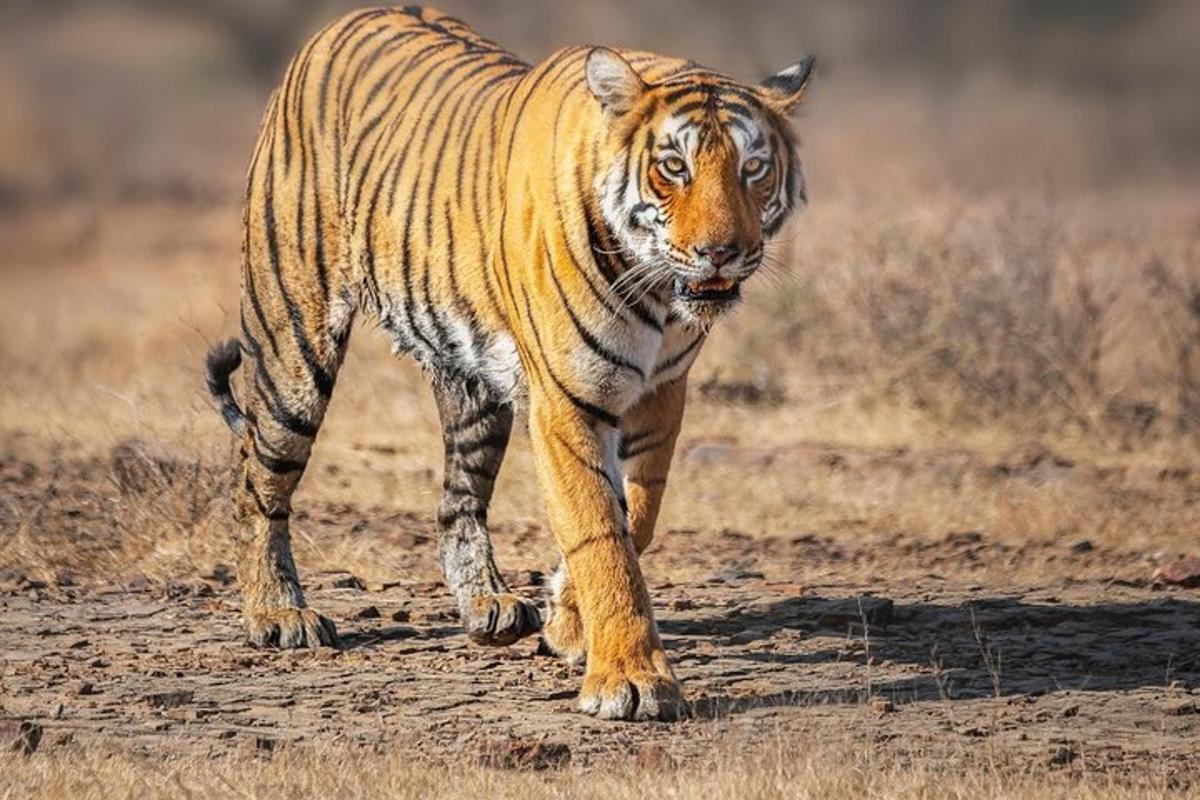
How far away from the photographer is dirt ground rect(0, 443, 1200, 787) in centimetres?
592

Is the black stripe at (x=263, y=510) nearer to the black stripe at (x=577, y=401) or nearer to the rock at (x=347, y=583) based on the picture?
the rock at (x=347, y=583)

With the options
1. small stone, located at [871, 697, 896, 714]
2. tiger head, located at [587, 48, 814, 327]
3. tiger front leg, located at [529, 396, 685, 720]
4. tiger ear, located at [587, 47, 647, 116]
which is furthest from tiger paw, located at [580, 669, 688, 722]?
tiger ear, located at [587, 47, 647, 116]

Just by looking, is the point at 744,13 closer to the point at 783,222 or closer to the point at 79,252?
the point at 79,252

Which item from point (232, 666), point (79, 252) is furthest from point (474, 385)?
point (79, 252)

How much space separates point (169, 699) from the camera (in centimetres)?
636

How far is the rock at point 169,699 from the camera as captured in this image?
6316 mm

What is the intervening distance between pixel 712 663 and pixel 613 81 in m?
1.69

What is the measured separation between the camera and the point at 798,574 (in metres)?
8.54

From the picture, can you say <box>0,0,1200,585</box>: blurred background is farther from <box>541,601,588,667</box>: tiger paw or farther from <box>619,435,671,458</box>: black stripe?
<box>541,601,588,667</box>: tiger paw

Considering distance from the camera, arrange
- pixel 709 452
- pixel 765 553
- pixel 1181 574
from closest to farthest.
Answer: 1. pixel 1181 574
2. pixel 765 553
3. pixel 709 452

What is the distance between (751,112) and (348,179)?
1622 mm

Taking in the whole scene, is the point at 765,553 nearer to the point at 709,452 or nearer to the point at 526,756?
the point at 709,452

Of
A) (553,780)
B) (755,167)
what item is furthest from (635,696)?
(755,167)

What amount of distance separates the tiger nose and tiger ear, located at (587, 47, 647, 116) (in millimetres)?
493
